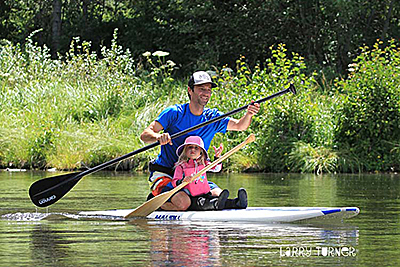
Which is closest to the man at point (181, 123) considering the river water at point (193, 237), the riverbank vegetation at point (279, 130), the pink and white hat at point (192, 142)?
the pink and white hat at point (192, 142)

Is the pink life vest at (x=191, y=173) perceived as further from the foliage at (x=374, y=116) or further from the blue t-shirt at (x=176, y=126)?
the foliage at (x=374, y=116)

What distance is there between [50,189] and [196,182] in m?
1.71

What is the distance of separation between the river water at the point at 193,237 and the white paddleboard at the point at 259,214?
0.40 feet

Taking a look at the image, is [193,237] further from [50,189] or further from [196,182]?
[50,189]

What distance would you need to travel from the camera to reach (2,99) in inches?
791

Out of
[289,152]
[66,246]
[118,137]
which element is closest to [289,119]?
[289,152]

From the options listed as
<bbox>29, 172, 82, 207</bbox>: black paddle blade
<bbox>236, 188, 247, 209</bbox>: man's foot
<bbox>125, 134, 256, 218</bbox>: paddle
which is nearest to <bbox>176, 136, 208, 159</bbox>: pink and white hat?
<bbox>125, 134, 256, 218</bbox>: paddle

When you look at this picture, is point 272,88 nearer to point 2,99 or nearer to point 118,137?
point 118,137

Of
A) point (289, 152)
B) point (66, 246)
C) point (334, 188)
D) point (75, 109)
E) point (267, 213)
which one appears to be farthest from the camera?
point (75, 109)

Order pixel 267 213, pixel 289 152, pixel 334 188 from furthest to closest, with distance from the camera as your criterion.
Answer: pixel 289 152 → pixel 334 188 → pixel 267 213

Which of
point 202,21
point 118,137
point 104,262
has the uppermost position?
point 202,21

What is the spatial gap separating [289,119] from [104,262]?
1265cm

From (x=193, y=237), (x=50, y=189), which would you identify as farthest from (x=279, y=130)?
(x=193, y=237)

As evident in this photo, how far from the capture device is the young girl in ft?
28.5
